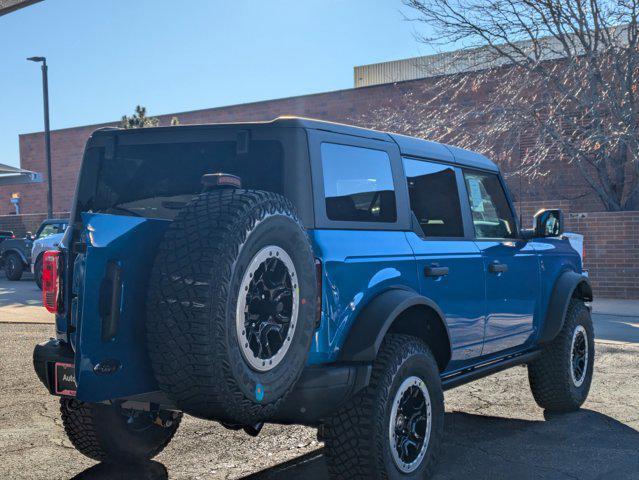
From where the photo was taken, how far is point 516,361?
5.75m

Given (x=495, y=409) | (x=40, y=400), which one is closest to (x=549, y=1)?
(x=495, y=409)

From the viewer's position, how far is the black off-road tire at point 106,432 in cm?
448

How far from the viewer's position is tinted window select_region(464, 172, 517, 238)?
5.54m

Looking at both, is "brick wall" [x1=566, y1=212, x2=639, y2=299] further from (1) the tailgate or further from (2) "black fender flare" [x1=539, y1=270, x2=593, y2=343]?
(1) the tailgate

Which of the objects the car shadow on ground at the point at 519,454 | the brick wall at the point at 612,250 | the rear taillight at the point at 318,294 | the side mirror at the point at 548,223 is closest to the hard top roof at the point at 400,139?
the side mirror at the point at 548,223

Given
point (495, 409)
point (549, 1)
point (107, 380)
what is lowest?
point (495, 409)

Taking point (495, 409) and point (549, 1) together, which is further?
point (549, 1)

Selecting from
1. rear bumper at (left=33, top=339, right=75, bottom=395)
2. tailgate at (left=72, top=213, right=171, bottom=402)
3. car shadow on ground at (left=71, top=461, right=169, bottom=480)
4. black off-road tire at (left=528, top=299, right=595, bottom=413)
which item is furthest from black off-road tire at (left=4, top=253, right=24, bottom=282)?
tailgate at (left=72, top=213, right=171, bottom=402)

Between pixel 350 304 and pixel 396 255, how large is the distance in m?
0.53

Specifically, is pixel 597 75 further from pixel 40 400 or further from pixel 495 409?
pixel 40 400

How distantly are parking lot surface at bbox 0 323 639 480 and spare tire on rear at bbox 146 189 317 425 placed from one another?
5.23 ft

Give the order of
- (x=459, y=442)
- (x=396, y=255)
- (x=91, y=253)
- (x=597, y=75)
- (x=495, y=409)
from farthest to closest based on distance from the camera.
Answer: (x=597, y=75)
(x=495, y=409)
(x=459, y=442)
(x=396, y=255)
(x=91, y=253)

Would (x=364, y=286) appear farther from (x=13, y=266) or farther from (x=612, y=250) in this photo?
(x=13, y=266)

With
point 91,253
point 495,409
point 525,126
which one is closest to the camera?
point 91,253
